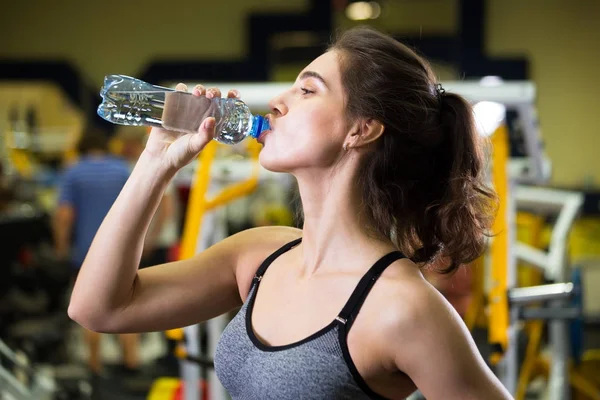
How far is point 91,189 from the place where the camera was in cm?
482

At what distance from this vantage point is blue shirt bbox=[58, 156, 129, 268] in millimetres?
4773

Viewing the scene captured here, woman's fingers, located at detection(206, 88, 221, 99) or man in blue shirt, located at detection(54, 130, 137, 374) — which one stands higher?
woman's fingers, located at detection(206, 88, 221, 99)

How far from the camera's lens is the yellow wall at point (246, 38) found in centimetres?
787

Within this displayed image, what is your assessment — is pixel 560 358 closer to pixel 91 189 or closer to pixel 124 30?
pixel 91 189

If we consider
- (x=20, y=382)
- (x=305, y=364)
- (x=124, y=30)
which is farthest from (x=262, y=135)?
(x=124, y=30)

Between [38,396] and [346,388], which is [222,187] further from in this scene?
[346,388]

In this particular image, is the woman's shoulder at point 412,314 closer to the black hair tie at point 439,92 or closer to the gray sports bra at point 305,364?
the gray sports bra at point 305,364

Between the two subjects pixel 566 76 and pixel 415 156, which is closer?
pixel 415 156

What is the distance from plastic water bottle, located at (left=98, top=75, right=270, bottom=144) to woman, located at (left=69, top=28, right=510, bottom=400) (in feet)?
0.08

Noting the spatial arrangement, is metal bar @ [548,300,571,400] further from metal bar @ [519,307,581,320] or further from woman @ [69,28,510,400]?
woman @ [69,28,510,400]

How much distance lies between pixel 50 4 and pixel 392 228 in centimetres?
820

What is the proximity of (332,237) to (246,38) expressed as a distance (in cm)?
747

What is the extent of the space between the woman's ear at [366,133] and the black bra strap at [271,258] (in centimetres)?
23

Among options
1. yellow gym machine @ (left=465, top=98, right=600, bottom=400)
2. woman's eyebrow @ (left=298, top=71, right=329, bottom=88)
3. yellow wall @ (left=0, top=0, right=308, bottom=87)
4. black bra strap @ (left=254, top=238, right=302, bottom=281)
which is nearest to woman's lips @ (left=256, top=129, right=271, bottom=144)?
woman's eyebrow @ (left=298, top=71, right=329, bottom=88)
